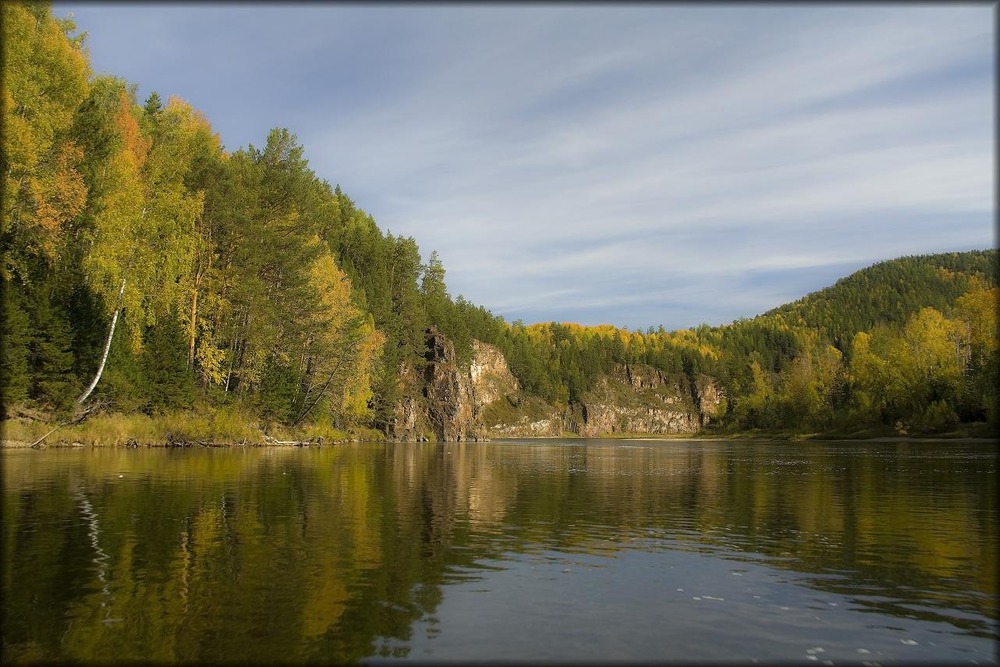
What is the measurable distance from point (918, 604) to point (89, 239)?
4509 centimetres

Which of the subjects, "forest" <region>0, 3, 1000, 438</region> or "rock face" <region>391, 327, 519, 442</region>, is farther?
"rock face" <region>391, 327, 519, 442</region>

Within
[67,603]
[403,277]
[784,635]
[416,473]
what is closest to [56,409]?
[416,473]

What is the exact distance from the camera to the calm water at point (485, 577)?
25.9 feet

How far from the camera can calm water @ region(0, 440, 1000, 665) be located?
25.9ft

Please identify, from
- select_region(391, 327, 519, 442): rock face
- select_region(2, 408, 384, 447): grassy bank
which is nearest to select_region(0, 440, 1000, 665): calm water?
select_region(2, 408, 384, 447): grassy bank

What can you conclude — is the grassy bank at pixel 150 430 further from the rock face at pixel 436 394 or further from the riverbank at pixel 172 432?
the rock face at pixel 436 394

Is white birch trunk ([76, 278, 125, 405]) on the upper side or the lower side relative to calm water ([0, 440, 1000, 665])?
upper

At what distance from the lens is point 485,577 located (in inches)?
444

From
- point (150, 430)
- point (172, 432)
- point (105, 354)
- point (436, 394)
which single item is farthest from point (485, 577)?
point (436, 394)

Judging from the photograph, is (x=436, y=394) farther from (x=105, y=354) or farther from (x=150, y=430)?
(x=105, y=354)

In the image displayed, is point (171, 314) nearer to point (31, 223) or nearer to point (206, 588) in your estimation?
point (31, 223)

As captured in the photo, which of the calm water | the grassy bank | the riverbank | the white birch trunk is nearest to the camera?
the calm water

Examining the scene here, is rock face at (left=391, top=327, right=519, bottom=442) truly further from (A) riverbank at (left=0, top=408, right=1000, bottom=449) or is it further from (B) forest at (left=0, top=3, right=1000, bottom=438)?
(A) riverbank at (left=0, top=408, right=1000, bottom=449)

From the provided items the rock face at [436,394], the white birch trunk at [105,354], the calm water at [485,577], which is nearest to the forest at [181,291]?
the white birch trunk at [105,354]
